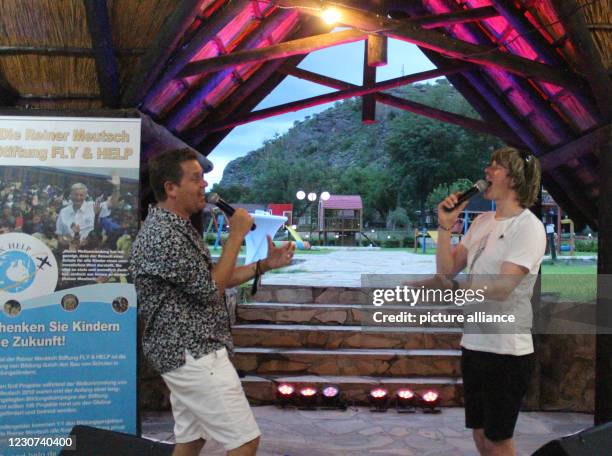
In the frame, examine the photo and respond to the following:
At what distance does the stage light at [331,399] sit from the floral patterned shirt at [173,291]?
2975 mm

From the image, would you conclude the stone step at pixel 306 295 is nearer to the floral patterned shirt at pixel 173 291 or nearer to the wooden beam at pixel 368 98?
the wooden beam at pixel 368 98

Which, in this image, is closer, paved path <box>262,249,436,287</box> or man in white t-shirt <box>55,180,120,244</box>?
man in white t-shirt <box>55,180,120,244</box>

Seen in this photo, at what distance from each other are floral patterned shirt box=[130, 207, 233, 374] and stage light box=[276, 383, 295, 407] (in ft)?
9.75

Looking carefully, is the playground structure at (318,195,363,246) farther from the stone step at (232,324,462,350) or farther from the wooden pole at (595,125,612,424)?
the wooden pole at (595,125,612,424)

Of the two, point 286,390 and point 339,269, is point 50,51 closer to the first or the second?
point 286,390

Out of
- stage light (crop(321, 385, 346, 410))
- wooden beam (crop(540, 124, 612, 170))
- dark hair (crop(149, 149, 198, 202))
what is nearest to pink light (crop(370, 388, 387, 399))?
stage light (crop(321, 385, 346, 410))

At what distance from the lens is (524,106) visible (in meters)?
5.12

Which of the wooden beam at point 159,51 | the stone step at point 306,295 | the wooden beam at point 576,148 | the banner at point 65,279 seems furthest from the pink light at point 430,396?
the wooden beam at point 159,51

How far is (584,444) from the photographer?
5.90 ft

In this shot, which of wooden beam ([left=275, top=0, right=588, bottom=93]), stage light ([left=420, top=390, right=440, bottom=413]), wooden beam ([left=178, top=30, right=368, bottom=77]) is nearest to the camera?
wooden beam ([left=275, top=0, right=588, bottom=93])

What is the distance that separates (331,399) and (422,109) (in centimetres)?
295

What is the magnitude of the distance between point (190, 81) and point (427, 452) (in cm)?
329

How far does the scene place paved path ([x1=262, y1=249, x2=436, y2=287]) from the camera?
6857 mm

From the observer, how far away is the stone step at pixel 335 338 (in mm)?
5445
